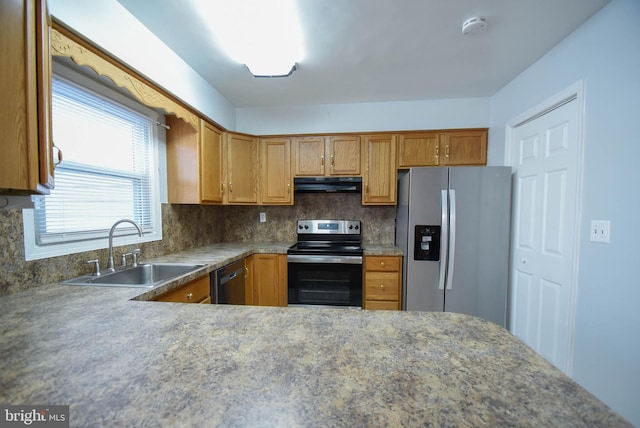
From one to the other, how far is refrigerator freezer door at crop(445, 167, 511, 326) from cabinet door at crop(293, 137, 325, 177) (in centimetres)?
134

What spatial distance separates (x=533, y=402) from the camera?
0.48 metres

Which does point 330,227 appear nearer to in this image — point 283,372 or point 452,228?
point 452,228

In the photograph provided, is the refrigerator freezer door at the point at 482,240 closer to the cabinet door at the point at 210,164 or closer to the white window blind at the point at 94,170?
the cabinet door at the point at 210,164

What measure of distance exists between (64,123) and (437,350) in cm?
219

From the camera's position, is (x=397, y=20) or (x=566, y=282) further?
(x=566, y=282)

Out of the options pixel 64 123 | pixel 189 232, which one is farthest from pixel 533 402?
pixel 189 232

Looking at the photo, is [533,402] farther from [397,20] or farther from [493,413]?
[397,20]

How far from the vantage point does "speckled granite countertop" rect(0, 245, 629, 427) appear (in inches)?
17.6

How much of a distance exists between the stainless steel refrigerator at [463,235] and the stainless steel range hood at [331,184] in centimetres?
61

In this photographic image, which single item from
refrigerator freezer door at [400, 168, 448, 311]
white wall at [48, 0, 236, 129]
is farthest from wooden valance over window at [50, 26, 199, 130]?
refrigerator freezer door at [400, 168, 448, 311]

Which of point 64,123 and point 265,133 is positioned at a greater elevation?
point 265,133

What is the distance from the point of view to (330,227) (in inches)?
115

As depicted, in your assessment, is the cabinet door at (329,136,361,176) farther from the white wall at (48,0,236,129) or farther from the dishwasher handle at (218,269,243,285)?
the dishwasher handle at (218,269,243,285)

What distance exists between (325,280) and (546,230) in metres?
1.85
